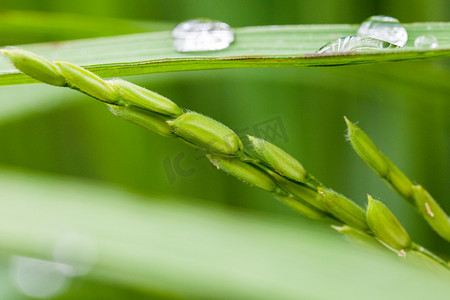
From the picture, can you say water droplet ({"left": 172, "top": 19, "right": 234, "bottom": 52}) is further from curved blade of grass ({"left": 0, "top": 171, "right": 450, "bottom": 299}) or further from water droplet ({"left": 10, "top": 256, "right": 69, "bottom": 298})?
water droplet ({"left": 10, "top": 256, "right": 69, "bottom": 298})

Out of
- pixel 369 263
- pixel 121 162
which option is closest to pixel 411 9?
pixel 369 263

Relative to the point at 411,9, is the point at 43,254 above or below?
below

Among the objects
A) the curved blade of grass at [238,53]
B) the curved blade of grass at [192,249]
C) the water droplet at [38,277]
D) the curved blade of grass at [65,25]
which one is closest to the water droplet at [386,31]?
the curved blade of grass at [238,53]

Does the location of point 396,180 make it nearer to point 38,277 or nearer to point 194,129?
point 194,129

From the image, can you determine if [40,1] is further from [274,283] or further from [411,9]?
[274,283]

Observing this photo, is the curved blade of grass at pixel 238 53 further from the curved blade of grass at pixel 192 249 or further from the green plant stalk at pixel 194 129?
the curved blade of grass at pixel 192 249

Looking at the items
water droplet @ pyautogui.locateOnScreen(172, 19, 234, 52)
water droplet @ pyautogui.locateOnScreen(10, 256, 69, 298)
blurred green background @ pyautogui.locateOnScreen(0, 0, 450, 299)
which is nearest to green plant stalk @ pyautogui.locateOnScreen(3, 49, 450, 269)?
water droplet @ pyautogui.locateOnScreen(172, 19, 234, 52)
